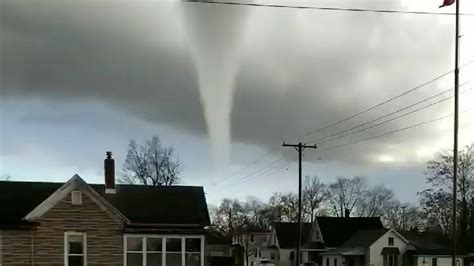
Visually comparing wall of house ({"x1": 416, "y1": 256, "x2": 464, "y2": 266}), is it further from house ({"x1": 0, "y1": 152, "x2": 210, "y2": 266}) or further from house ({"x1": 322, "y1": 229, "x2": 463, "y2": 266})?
house ({"x1": 0, "y1": 152, "x2": 210, "y2": 266})

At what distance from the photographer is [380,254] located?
63.9 m

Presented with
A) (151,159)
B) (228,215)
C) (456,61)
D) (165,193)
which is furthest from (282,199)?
(456,61)

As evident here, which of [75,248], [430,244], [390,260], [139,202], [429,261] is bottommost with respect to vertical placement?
[390,260]

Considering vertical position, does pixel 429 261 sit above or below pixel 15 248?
below

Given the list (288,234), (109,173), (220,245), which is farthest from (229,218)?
(109,173)

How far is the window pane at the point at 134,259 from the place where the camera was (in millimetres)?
30641

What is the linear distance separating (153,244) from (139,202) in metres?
2.92

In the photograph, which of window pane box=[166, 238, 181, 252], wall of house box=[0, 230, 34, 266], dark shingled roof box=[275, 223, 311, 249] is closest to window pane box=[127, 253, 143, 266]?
window pane box=[166, 238, 181, 252]

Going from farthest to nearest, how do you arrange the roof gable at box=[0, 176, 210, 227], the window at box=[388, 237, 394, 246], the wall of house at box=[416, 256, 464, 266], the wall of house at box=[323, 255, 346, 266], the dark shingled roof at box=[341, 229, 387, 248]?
the wall of house at box=[323, 255, 346, 266] → the dark shingled roof at box=[341, 229, 387, 248] → the window at box=[388, 237, 394, 246] → the wall of house at box=[416, 256, 464, 266] → the roof gable at box=[0, 176, 210, 227]

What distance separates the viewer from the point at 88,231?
30.2 m

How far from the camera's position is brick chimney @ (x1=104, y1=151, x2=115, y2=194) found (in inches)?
1299

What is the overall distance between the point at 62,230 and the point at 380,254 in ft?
135

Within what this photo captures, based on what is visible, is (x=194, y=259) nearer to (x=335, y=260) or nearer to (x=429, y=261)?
(x=429, y=261)

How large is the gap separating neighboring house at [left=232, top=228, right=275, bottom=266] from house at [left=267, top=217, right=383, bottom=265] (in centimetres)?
975
